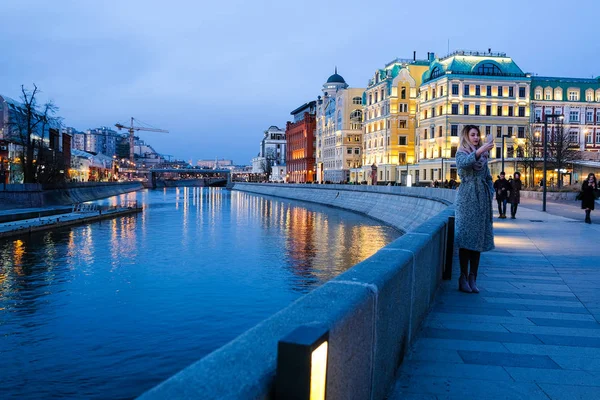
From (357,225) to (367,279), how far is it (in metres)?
42.2

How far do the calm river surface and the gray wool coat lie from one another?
22.0 ft

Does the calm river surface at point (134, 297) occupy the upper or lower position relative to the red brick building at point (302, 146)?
lower

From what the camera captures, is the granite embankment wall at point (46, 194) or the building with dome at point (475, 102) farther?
the building with dome at point (475, 102)

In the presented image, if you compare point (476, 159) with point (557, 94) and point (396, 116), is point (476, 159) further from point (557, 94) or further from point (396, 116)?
point (557, 94)

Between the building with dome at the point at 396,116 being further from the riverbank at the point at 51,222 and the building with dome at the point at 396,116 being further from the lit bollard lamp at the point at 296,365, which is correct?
the lit bollard lamp at the point at 296,365

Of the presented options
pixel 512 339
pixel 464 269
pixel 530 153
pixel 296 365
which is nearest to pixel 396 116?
pixel 530 153

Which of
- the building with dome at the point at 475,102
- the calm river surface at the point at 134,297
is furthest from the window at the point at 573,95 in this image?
the calm river surface at the point at 134,297

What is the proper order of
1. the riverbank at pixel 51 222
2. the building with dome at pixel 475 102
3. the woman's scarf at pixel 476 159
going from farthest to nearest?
the building with dome at pixel 475 102, the riverbank at pixel 51 222, the woman's scarf at pixel 476 159

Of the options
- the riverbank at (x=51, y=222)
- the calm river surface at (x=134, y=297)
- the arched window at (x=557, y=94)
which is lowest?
the calm river surface at (x=134, y=297)

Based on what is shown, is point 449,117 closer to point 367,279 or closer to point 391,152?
point 391,152

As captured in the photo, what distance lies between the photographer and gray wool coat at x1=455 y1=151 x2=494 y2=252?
324 inches

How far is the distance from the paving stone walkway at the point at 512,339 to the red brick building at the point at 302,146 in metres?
133

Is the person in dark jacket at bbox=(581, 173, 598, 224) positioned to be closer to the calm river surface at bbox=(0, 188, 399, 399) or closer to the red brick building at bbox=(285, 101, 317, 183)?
the calm river surface at bbox=(0, 188, 399, 399)

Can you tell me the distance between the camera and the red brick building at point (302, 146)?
145m
